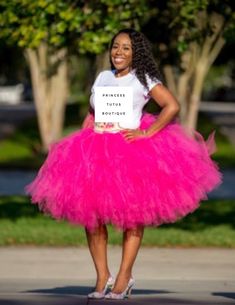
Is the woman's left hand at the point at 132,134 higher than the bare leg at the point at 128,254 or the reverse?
higher

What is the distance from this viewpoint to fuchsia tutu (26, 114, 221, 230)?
29.3 feet

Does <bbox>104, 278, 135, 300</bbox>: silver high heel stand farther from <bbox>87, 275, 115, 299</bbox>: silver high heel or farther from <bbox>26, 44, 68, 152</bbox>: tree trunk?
<bbox>26, 44, 68, 152</bbox>: tree trunk

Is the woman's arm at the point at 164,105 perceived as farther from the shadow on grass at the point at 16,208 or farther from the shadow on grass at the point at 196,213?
the shadow on grass at the point at 16,208

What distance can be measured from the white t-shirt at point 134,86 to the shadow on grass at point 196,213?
6579 mm

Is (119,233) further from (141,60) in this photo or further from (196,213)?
(141,60)

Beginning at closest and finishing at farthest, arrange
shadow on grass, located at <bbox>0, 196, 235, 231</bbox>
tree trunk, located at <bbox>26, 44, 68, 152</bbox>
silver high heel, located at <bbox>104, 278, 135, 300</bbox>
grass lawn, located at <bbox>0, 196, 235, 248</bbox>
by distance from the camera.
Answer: silver high heel, located at <bbox>104, 278, 135, 300</bbox>, grass lawn, located at <bbox>0, 196, 235, 248</bbox>, shadow on grass, located at <bbox>0, 196, 235, 231</bbox>, tree trunk, located at <bbox>26, 44, 68, 152</bbox>

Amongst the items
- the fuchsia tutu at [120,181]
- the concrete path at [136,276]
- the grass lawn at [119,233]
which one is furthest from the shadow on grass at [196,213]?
the fuchsia tutu at [120,181]

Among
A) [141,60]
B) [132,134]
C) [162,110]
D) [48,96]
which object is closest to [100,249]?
[132,134]

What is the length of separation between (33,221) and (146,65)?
7.39 meters

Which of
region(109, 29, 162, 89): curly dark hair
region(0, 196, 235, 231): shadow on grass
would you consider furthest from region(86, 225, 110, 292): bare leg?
region(0, 196, 235, 231): shadow on grass

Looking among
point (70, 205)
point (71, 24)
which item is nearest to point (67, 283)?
point (70, 205)

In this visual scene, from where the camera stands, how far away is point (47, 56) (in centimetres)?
3362

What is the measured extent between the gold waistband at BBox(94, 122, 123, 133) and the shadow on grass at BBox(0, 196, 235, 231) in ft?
21.6

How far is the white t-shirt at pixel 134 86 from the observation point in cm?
912
